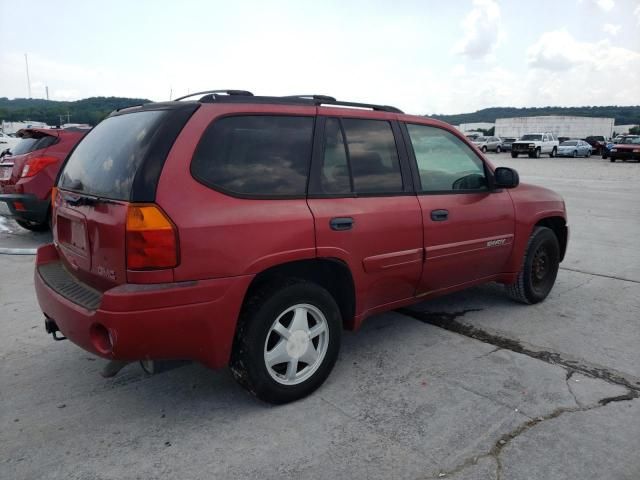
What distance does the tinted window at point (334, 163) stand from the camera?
10.5 ft

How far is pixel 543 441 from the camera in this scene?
2.69 m

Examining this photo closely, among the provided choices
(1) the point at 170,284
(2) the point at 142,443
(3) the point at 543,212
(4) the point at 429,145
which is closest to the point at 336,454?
(2) the point at 142,443

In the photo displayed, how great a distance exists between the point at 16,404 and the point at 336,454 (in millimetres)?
1947

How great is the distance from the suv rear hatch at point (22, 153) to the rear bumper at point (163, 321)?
562 centimetres

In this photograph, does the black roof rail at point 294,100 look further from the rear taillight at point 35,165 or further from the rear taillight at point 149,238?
the rear taillight at point 35,165

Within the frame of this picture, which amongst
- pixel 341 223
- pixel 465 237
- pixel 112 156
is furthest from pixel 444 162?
pixel 112 156

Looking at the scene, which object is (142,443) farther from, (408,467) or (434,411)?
(434,411)

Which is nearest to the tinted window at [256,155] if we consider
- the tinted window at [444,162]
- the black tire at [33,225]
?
the tinted window at [444,162]

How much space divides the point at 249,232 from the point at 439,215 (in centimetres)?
164

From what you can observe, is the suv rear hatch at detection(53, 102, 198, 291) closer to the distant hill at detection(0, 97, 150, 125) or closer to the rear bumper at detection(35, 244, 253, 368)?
the rear bumper at detection(35, 244, 253, 368)

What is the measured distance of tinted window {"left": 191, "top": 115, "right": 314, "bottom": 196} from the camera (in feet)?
8.93

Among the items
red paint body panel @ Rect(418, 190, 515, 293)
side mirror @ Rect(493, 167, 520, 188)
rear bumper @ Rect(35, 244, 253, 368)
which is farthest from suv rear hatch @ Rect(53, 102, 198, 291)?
side mirror @ Rect(493, 167, 520, 188)

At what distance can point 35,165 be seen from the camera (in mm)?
7414

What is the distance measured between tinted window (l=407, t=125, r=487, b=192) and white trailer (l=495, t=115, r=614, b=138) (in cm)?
8788
